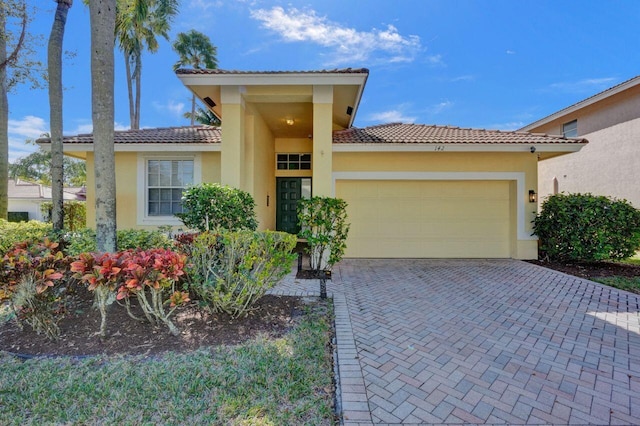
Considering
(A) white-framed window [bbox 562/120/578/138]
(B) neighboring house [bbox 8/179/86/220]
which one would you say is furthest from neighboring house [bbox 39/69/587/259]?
(B) neighboring house [bbox 8/179/86/220]

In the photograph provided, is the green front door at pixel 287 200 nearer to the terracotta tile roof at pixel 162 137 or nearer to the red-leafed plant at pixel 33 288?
the terracotta tile roof at pixel 162 137

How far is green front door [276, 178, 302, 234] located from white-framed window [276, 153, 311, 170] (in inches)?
20.1

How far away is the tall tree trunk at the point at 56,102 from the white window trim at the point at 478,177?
7.00 metres

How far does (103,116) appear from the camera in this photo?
4.45 metres

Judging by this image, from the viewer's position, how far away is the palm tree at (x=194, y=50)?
67.0 feet

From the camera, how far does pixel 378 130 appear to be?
10234 millimetres

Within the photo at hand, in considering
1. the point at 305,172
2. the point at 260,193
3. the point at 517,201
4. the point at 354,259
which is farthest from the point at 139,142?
the point at 517,201

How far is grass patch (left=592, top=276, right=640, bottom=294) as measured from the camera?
Result: 5946 millimetres

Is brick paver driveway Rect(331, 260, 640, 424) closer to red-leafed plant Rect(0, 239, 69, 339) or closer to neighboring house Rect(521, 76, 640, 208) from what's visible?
red-leafed plant Rect(0, 239, 69, 339)

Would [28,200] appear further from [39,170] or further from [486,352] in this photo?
[486,352]

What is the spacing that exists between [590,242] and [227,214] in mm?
9595

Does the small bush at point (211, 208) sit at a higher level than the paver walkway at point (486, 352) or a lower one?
higher

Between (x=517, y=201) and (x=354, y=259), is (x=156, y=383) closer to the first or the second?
(x=354, y=259)

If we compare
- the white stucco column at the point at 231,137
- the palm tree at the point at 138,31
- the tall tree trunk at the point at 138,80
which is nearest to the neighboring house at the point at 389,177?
the white stucco column at the point at 231,137
